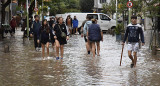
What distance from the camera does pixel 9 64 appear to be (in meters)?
15.7

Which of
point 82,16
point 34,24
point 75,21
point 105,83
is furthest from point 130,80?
point 82,16

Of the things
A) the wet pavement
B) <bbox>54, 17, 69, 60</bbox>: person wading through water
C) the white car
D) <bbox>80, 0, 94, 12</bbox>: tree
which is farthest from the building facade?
the wet pavement

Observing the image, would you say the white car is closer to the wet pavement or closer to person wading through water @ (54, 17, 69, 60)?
person wading through water @ (54, 17, 69, 60)

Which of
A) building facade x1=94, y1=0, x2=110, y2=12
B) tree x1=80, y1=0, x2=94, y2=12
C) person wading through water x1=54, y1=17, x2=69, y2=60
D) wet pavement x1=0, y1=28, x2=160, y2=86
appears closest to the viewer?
wet pavement x1=0, y1=28, x2=160, y2=86

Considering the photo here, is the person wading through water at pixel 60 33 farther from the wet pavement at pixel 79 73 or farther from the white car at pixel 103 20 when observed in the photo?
the white car at pixel 103 20

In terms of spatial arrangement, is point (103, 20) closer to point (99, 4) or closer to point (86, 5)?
point (99, 4)

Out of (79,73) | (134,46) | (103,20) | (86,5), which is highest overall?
(86,5)

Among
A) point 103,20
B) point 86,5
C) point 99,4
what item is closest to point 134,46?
point 103,20

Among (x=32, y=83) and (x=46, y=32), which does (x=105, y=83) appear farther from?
(x=46, y=32)

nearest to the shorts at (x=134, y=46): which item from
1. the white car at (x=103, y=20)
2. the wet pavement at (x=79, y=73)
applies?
the wet pavement at (x=79, y=73)

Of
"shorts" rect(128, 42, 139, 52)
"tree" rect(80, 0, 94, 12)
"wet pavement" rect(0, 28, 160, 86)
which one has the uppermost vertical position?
"tree" rect(80, 0, 94, 12)

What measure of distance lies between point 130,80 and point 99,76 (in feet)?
3.63

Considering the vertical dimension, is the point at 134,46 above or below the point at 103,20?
below

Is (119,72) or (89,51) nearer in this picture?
(119,72)
